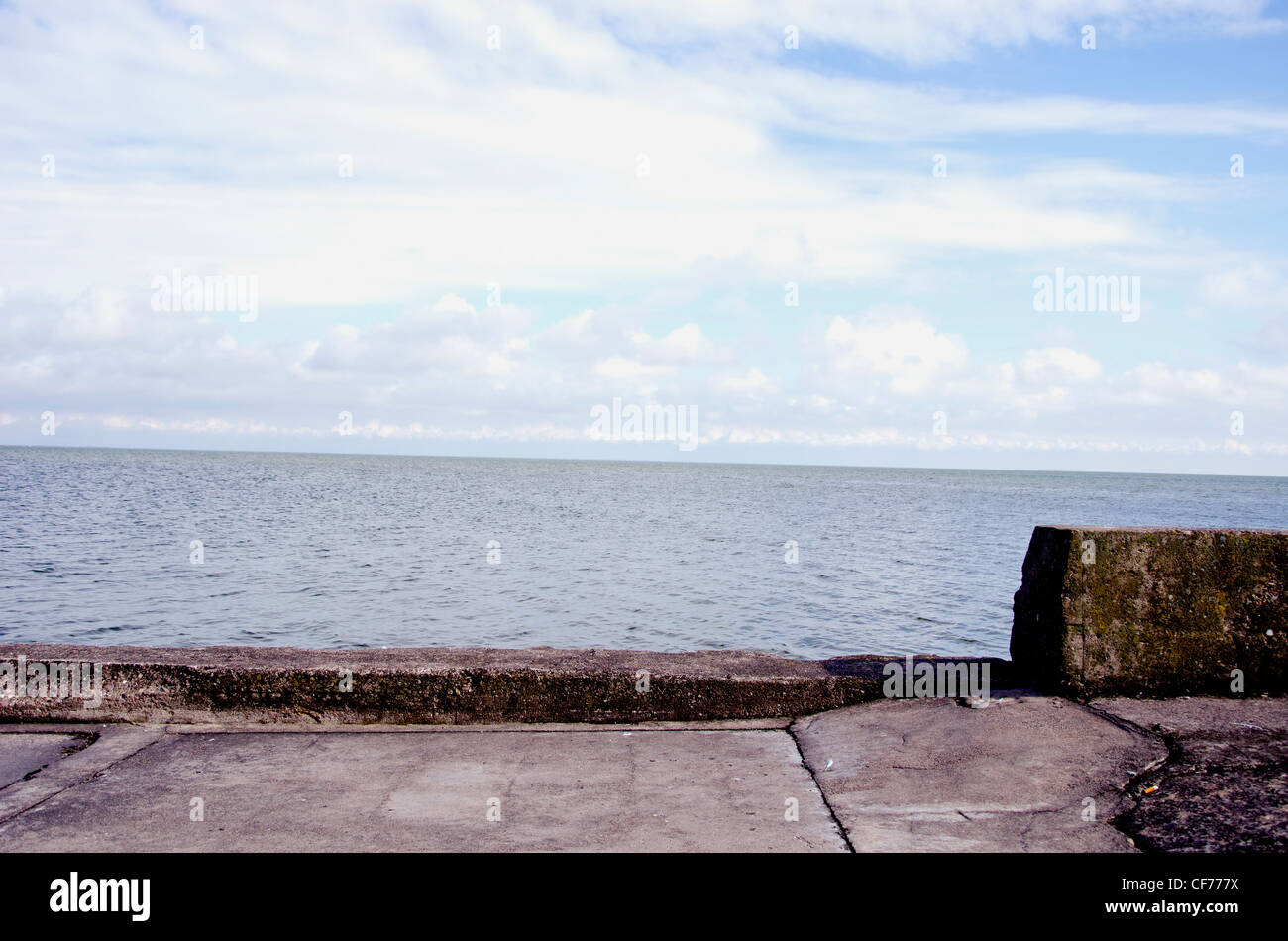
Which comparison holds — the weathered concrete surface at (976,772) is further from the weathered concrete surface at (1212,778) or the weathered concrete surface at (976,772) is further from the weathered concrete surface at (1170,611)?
the weathered concrete surface at (1170,611)

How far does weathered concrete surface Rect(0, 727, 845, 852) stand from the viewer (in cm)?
318

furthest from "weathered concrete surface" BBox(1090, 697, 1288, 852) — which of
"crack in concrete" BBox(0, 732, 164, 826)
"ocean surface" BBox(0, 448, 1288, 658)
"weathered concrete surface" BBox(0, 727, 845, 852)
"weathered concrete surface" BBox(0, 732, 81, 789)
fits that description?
"ocean surface" BBox(0, 448, 1288, 658)

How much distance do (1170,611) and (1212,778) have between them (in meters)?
1.08

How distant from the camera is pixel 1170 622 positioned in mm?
4426

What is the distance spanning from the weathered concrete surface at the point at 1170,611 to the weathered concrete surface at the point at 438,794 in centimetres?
160

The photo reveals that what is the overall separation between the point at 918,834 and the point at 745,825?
612 mm

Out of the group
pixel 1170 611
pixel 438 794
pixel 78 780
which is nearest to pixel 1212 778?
pixel 1170 611

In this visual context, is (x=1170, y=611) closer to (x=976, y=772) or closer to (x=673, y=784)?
(x=976, y=772)

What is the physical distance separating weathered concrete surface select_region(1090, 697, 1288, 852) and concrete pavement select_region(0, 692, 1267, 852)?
11mm

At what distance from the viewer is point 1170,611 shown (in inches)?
174

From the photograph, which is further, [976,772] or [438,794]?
[976,772]

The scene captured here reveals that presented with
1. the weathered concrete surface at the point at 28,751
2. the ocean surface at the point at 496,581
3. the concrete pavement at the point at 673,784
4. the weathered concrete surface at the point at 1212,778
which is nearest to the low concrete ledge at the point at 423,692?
the concrete pavement at the point at 673,784
